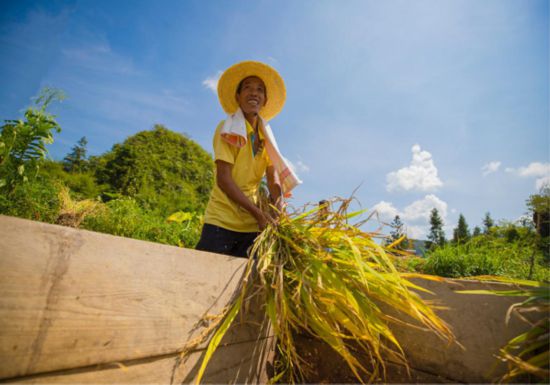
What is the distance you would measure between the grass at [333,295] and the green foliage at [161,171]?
4.43 meters

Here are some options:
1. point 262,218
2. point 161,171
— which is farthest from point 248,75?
point 161,171

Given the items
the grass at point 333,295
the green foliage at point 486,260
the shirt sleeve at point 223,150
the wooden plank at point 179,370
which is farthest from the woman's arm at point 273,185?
the green foliage at point 486,260

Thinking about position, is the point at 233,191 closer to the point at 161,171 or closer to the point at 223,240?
the point at 223,240

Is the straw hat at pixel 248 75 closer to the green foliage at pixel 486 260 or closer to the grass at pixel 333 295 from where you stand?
the grass at pixel 333 295

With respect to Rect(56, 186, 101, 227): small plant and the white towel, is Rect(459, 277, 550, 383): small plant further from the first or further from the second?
Rect(56, 186, 101, 227): small plant

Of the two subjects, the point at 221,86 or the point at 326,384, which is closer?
the point at 326,384

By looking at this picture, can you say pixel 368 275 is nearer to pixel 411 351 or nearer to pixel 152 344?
pixel 411 351

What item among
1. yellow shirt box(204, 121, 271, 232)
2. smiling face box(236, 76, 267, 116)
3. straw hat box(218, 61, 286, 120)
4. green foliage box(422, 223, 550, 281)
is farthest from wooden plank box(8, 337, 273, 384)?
green foliage box(422, 223, 550, 281)

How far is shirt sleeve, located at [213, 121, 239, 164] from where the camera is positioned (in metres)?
1.62

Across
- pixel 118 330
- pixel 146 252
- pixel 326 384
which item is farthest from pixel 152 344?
pixel 326 384

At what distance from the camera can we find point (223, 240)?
1655 mm

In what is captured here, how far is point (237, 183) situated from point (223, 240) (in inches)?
14.8

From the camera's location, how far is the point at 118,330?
72 cm

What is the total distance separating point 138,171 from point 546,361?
722cm
